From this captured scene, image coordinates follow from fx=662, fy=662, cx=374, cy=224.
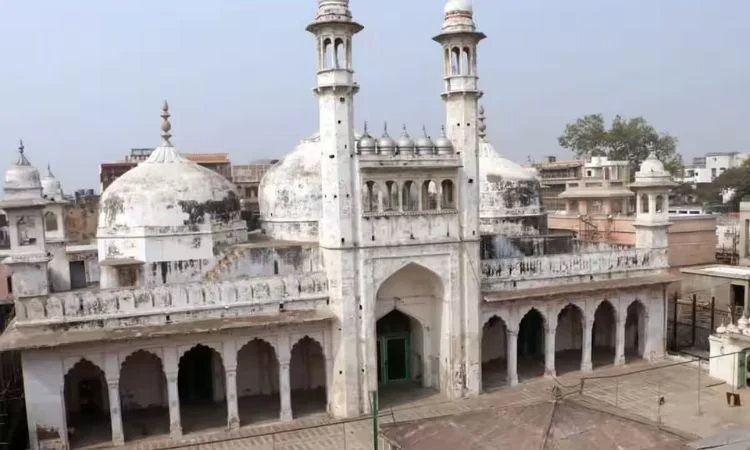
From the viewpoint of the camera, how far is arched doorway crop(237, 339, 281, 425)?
17.9 meters

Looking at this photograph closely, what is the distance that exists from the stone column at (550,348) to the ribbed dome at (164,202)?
9.63m

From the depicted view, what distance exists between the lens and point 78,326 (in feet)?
48.4

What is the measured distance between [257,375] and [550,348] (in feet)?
27.5

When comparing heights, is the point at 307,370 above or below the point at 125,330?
below

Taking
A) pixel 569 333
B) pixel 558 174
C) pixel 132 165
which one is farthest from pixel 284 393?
pixel 558 174

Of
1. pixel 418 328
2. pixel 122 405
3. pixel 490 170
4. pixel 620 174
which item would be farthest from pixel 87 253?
pixel 620 174

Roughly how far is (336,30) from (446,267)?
659 cm

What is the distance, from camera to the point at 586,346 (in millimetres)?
19578

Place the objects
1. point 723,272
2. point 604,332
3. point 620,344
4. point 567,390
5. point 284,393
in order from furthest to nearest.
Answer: point 723,272
point 604,332
point 620,344
point 567,390
point 284,393

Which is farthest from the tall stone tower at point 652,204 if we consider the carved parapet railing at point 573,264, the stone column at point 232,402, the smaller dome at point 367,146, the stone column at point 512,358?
the stone column at point 232,402

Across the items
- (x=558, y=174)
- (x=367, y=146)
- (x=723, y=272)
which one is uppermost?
(x=367, y=146)

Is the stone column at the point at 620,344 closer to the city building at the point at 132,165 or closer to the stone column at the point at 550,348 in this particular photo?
the stone column at the point at 550,348

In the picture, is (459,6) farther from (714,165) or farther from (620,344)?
(714,165)

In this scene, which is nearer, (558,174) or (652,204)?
(652,204)
